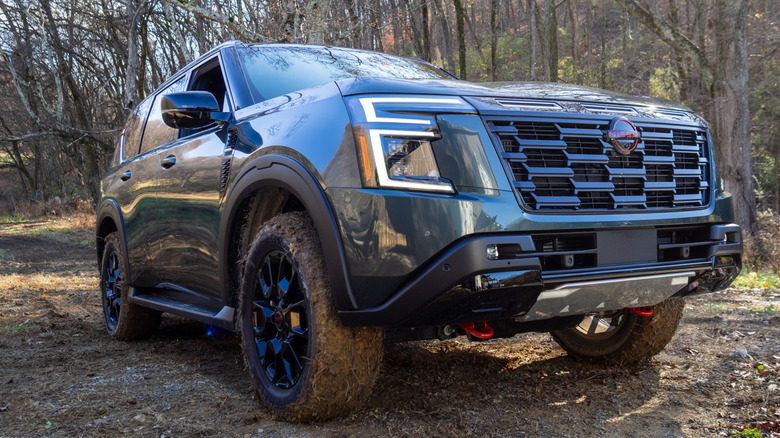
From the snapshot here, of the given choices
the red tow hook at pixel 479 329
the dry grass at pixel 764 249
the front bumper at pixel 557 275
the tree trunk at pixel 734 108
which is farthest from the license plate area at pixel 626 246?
the tree trunk at pixel 734 108

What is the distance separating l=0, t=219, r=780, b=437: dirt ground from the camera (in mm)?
2760

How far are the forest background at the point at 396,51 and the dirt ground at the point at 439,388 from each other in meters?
6.33

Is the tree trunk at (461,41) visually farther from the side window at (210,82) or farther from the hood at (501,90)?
the hood at (501,90)

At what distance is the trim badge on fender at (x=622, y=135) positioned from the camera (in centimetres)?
266

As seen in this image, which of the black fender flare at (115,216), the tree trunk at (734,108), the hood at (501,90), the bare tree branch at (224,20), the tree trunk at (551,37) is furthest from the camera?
the tree trunk at (551,37)

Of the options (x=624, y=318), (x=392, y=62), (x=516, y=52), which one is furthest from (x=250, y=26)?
(x=516, y=52)

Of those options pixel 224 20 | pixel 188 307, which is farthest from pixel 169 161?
pixel 224 20

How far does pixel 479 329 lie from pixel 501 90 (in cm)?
107

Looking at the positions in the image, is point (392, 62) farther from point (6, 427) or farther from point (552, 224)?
point (6, 427)

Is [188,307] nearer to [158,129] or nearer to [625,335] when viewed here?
[158,129]

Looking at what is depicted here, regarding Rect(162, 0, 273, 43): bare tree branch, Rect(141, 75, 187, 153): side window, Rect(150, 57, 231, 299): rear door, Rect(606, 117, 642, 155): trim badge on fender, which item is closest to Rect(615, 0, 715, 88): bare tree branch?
Rect(162, 0, 273, 43): bare tree branch

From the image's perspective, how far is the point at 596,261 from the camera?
2512 millimetres

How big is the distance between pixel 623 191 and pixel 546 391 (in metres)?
1.18

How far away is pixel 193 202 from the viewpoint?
3695 millimetres
